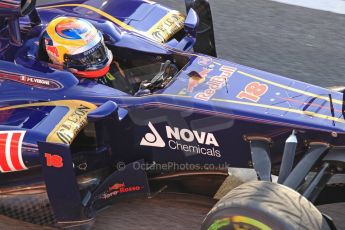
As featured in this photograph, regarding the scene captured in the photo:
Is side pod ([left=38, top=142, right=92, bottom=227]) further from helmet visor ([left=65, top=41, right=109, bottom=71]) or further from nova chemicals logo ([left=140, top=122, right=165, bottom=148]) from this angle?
helmet visor ([left=65, top=41, right=109, bottom=71])

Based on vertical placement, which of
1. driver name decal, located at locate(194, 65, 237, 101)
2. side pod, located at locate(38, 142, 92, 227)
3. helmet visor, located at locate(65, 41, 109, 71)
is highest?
helmet visor, located at locate(65, 41, 109, 71)

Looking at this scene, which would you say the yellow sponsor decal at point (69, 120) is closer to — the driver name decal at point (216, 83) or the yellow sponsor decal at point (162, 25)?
the driver name decal at point (216, 83)

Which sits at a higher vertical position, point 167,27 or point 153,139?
point 167,27

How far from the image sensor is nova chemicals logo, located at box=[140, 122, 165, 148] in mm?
4895

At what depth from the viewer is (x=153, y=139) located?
16.2ft

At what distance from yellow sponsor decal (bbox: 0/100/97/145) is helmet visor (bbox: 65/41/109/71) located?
0.31m

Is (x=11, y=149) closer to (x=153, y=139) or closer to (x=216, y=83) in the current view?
(x=153, y=139)

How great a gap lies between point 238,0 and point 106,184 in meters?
4.82

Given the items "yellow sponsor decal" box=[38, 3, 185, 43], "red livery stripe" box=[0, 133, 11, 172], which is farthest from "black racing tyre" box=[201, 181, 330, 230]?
"yellow sponsor decal" box=[38, 3, 185, 43]

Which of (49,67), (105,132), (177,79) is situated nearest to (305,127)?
(177,79)

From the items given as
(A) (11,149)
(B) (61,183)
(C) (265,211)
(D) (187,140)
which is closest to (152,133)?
(D) (187,140)

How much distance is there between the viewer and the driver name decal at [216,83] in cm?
487

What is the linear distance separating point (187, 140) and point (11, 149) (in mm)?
1216

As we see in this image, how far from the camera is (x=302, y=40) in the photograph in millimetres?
8078
